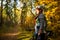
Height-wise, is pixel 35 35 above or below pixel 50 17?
below

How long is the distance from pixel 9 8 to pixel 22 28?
1.92 ft

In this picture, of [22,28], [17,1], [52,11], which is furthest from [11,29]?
[52,11]

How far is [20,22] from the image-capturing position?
20.4 feet

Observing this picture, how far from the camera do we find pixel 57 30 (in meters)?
6.20

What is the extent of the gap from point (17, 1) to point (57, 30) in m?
1.20

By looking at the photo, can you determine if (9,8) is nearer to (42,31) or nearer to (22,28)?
(22,28)

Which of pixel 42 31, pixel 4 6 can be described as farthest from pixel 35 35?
pixel 4 6

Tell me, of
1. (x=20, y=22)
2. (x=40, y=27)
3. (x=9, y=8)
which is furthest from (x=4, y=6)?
(x=40, y=27)

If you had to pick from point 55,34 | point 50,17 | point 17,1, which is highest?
point 17,1

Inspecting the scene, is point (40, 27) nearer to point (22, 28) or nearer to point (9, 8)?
point (22, 28)

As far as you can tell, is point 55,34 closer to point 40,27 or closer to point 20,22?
point 40,27

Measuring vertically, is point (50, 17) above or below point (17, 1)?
below

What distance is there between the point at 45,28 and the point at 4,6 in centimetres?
114

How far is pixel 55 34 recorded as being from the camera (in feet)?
20.3
